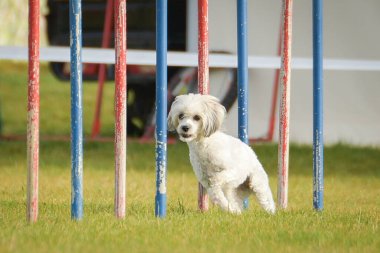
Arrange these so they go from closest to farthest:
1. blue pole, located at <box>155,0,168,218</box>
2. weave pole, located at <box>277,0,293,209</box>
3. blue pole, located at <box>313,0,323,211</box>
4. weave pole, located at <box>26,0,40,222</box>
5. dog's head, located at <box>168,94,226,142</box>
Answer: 1. weave pole, located at <box>26,0,40,222</box>
2. blue pole, located at <box>155,0,168,218</box>
3. dog's head, located at <box>168,94,226,142</box>
4. weave pole, located at <box>277,0,293,209</box>
5. blue pole, located at <box>313,0,323,211</box>

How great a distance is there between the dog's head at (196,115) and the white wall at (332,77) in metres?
6.31

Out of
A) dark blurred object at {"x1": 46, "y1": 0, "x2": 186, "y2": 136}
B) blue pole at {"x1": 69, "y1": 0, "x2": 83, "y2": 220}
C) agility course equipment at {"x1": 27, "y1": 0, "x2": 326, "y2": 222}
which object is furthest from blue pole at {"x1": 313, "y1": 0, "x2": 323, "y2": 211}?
dark blurred object at {"x1": 46, "y1": 0, "x2": 186, "y2": 136}

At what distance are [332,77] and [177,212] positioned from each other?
21.2 feet

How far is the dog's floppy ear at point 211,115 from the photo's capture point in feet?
19.8

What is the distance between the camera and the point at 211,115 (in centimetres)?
603

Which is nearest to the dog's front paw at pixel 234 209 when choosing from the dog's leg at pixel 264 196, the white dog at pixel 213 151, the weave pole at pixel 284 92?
the white dog at pixel 213 151

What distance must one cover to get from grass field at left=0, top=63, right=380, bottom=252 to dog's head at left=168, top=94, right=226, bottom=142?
0.50 metres

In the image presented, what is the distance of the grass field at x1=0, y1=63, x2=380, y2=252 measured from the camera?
5.16 meters

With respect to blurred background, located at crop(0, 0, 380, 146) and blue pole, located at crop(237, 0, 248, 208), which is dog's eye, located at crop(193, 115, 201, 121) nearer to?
blue pole, located at crop(237, 0, 248, 208)

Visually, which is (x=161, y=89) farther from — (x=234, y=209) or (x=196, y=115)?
(x=234, y=209)

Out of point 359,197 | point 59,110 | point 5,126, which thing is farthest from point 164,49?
A: point 59,110

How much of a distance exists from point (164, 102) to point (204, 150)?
53cm

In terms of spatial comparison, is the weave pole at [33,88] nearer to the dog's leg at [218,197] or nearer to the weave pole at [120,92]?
the weave pole at [120,92]

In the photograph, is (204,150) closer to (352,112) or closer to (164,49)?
(164,49)
